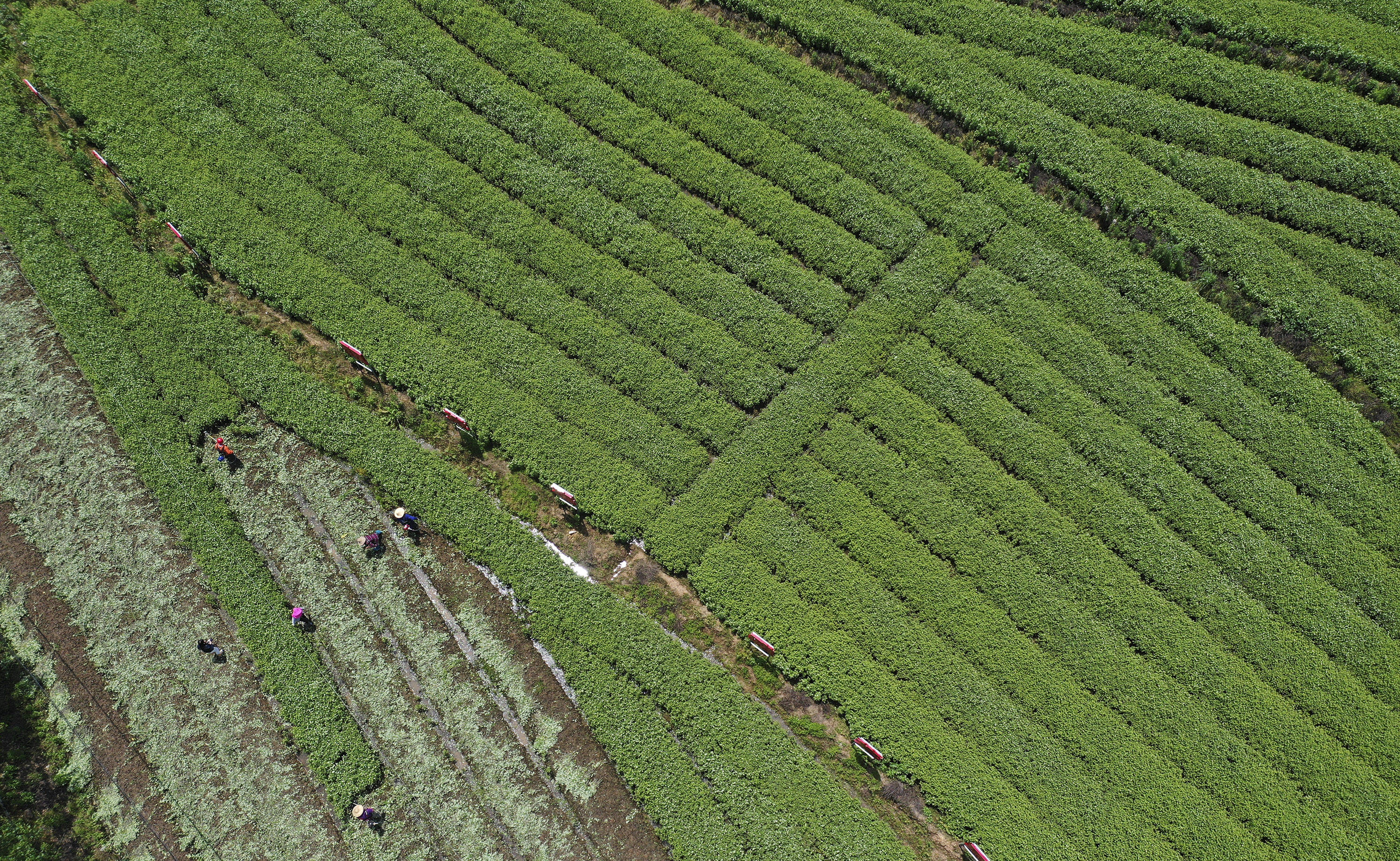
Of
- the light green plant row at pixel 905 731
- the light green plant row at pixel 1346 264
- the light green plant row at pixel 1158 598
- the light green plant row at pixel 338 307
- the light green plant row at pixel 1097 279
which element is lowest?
the light green plant row at pixel 338 307

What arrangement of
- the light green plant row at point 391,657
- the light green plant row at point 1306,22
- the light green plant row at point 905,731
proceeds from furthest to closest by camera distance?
the light green plant row at point 1306,22, the light green plant row at point 391,657, the light green plant row at point 905,731

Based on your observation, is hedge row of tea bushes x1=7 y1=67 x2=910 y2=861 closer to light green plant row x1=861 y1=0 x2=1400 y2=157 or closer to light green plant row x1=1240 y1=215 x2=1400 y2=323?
light green plant row x1=1240 y1=215 x2=1400 y2=323

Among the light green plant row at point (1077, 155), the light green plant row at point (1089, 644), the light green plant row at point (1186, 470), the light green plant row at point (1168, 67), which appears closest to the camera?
the light green plant row at point (1089, 644)

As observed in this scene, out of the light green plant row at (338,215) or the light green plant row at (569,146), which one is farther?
the light green plant row at (569,146)

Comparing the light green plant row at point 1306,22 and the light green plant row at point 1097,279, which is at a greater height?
the light green plant row at point 1306,22

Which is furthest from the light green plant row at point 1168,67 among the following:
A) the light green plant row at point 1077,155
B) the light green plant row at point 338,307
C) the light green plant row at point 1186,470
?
the light green plant row at point 338,307

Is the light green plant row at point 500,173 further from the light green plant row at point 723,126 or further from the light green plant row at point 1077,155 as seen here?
the light green plant row at point 1077,155
